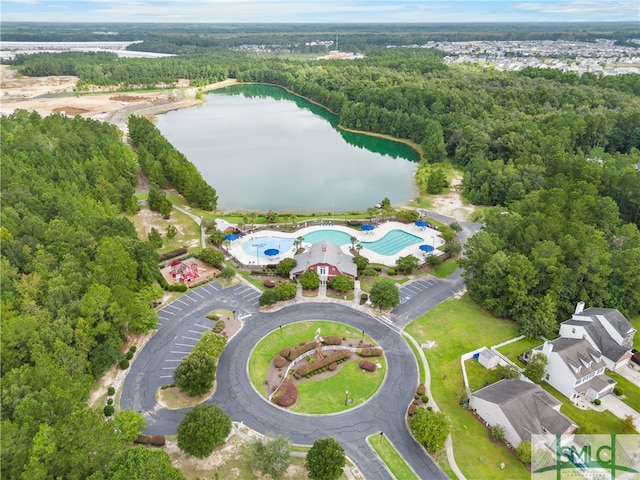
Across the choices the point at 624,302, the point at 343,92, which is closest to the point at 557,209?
the point at 624,302

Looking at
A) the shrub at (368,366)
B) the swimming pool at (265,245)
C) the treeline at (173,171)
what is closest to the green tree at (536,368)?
the shrub at (368,366)

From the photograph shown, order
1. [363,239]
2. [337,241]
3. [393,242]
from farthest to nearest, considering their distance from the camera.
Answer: [363,239], [393,242], [337,241]

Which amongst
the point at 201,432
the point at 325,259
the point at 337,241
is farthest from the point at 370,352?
the point at 337,241

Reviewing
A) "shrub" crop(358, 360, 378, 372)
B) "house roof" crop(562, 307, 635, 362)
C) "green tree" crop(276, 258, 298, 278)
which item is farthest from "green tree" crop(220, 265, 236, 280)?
"house roof" crop(562, 307, 635, 362)

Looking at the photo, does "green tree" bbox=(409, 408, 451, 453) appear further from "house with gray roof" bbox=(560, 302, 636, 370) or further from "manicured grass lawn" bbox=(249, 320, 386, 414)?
"house with gray roof" bbox=(560, 302, 636, 370)

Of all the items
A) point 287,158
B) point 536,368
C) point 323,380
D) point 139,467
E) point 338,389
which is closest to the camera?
point 139,467

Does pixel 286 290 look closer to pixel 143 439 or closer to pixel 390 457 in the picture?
pixel 143 439
